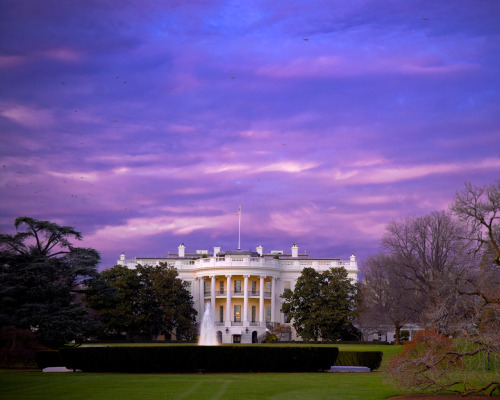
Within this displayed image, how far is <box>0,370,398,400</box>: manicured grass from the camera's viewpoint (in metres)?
21.9

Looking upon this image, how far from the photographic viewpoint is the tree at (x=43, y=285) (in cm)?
4125

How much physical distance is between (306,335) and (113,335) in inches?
847

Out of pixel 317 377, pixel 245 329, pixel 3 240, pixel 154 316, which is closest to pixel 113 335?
pixel 154 316

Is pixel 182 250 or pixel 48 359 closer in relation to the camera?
pixel 48 359

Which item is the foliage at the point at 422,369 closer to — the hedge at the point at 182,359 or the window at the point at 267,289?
the hedge at the point at 182,359

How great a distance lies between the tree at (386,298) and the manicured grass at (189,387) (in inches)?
1237

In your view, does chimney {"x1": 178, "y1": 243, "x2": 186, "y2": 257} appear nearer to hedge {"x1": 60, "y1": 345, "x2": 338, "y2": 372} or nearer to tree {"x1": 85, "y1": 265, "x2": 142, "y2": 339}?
tree {"x1": 85, "y1": 265, "x2": 142, "y2": 339}

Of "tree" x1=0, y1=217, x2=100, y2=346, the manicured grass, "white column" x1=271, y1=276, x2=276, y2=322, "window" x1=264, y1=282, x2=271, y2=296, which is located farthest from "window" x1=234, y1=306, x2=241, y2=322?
the manicured grass

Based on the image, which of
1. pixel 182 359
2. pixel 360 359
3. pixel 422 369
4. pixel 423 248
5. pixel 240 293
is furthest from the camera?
pixel 240 293

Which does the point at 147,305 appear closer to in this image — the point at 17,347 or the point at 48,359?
the point at 17,347

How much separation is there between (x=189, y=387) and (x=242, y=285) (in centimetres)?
6383

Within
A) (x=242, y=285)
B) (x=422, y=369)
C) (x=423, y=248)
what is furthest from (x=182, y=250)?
(x=422, y=369)

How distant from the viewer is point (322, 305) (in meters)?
71.6

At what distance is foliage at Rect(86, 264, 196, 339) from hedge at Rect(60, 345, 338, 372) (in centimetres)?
3704
